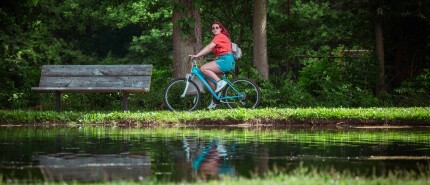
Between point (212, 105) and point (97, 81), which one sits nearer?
point (212, 105)

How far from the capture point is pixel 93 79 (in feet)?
72.6

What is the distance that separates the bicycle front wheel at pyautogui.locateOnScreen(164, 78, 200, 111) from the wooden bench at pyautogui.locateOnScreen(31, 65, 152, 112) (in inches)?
25.6

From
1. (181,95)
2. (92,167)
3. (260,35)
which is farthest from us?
(260,35)

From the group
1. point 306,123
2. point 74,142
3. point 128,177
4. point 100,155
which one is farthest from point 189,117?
point 128,177

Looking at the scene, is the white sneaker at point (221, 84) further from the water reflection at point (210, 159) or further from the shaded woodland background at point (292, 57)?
the water reflection at point (210, 159)

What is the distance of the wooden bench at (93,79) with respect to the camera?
71.1 feet

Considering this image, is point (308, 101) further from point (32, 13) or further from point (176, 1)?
point (32, 13)

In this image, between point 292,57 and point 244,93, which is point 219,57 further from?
point 292,57

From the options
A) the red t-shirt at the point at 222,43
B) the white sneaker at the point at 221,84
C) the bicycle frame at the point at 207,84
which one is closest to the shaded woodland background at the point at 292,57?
the bicycle frame at the point at 207,84

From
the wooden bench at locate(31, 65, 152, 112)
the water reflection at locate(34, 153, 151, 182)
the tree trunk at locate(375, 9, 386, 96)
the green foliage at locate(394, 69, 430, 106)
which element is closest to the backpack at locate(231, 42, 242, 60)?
the wooden bench at locate(31, 65, 152, 112)

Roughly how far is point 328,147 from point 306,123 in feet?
18.0

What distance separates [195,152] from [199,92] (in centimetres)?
900

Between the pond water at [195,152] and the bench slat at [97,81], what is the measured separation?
4.02m

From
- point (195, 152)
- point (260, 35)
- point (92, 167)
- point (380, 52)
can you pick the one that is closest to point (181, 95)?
point (260, 35)
